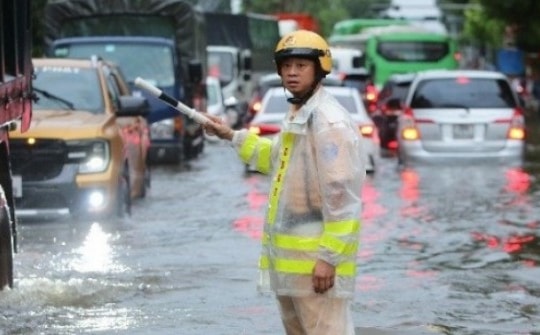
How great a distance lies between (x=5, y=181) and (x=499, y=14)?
122ft

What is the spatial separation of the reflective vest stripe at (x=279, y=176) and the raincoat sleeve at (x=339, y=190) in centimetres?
17

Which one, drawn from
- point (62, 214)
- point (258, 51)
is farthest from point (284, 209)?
point (258, 51)

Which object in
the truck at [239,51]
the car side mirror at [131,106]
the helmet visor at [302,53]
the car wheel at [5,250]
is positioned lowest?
the truck at [239,51]

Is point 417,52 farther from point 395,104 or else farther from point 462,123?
point 462,123

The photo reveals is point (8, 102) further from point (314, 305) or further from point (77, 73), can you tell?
point (77, 73)

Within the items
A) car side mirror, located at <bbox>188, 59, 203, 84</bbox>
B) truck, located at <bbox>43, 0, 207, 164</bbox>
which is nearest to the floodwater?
truck, located at <bbox>43, 0, 207, 164</bbox>

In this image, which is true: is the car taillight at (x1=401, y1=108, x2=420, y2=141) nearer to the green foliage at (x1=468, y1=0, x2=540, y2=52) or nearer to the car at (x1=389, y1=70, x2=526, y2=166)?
the car at (x1=389, y1=70, x2=526, y2=166)

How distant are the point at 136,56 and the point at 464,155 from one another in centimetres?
524

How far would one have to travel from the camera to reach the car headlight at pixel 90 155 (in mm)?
16547

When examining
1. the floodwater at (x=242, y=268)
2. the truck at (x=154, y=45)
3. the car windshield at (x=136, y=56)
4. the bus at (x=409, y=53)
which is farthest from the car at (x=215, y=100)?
the floodwater at (x=242, y=268)

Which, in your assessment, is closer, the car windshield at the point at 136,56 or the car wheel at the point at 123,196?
the car wheel at the point at 123,196

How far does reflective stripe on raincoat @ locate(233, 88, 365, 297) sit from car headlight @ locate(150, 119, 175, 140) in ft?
67.0

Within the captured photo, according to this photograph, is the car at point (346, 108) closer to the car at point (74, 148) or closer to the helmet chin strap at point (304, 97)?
the car at point (74, 148)

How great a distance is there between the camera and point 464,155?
2509 centimetres
